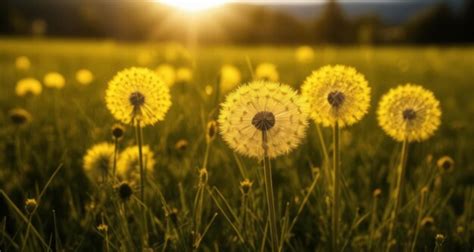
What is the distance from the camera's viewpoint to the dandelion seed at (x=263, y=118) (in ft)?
3.83

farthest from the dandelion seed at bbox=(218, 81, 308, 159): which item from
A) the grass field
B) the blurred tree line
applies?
the blurred tree line

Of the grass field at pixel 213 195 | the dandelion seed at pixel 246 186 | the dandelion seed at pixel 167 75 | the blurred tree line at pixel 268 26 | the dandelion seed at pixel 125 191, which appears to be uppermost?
the blurred tree line at pixel 268 26

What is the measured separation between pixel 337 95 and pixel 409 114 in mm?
327

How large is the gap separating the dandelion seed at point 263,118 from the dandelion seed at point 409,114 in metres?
0.51

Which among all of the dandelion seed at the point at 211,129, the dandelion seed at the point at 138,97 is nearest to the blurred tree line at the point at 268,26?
the dandelion seed at the point at 211,129

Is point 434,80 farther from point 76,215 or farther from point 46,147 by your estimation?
point 76,215

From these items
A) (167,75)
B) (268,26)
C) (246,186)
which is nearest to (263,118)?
(246,186)

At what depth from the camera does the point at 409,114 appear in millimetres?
1606

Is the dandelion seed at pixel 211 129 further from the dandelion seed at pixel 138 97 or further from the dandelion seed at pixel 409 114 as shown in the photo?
the dandelion seed at pixel 409 114

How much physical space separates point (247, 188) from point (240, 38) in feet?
204

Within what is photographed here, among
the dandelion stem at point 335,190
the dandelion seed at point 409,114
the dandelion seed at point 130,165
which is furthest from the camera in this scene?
the dandelion seed at point 130,165

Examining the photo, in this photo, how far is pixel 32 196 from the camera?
7.41 feet

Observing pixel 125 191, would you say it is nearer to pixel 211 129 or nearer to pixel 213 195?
pixel 213 195

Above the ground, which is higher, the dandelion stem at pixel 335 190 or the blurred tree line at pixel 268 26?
the blurred tree line at pixel 268 26
